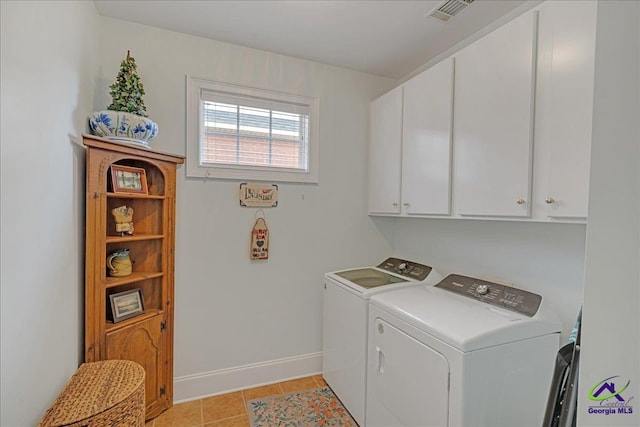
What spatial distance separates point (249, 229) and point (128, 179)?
886 mm

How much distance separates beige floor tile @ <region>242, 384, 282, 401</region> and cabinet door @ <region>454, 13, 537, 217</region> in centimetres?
193

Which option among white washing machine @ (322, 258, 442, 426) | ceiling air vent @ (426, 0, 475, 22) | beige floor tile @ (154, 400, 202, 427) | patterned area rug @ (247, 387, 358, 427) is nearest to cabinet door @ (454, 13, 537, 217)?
ceiling air vent @ (426, 0, 475, 22)

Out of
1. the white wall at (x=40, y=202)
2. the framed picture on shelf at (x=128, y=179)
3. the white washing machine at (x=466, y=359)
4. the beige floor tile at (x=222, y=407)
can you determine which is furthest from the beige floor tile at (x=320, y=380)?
the framed picture on shelf at (x=128, y=179)

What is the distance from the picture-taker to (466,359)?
4.03ft

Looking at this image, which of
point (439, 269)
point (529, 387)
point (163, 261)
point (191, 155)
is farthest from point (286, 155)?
point (529, 387)

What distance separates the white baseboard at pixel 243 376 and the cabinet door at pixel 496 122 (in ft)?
5.97

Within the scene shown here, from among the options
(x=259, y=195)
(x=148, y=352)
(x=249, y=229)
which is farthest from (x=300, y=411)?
(x=259, y=195)

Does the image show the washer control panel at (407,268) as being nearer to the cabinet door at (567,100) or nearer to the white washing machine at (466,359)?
the white washing machine at (466,359)

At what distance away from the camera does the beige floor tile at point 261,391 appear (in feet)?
7.47

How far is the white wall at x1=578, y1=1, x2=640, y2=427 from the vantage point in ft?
1.29

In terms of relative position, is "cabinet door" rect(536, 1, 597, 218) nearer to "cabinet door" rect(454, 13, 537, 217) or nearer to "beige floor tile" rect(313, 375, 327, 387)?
"cabinet door" rect(454, 13, 537, 217)

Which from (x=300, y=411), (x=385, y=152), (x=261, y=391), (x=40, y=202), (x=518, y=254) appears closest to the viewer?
(x=40, y=202)

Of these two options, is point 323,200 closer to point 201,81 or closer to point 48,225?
point 201,81

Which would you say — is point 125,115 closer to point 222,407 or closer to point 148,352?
point 148,352
